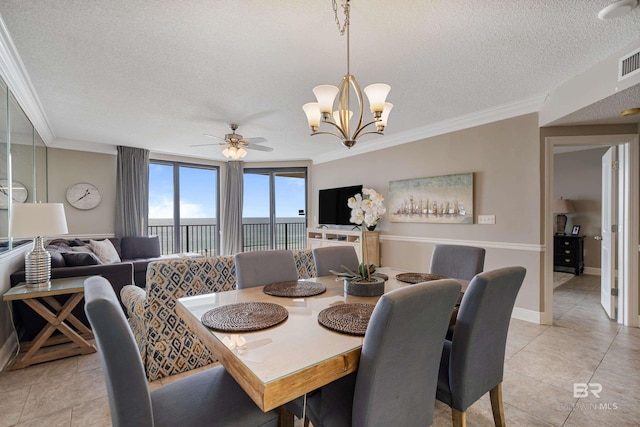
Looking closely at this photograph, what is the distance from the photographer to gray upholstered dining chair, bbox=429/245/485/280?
2.29m

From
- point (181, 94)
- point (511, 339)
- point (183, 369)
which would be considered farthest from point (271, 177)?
point (511, 339)

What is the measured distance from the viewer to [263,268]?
6.95 feet

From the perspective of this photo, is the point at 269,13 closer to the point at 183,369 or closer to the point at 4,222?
the point at 183,369

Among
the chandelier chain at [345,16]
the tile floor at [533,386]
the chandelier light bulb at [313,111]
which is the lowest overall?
the tile floor at [533,386]

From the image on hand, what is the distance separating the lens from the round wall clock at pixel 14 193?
2492mm

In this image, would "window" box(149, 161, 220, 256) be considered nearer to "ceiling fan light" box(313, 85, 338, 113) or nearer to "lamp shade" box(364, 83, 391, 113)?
"ceiling fan light" box(313, 85, 338, 113)

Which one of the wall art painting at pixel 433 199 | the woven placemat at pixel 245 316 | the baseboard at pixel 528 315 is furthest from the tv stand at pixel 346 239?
the woven placemat at pixel 245 316

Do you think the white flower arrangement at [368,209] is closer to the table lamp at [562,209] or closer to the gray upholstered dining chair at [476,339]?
the gray upholstered dining chair at [476,339]

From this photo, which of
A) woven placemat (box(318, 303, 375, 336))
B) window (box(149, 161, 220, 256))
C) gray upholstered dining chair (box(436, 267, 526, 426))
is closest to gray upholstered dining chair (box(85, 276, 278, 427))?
woven placemat (box(318, 303, 375, 336))

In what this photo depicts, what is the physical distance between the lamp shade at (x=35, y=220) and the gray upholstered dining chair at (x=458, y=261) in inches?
130

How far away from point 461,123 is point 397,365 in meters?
3.63

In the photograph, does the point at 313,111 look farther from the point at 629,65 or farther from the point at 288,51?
the point at 629,65

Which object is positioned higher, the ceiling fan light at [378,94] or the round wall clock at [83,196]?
the ceiling fan light at [378,94]

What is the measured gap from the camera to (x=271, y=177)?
6754 millimetres
